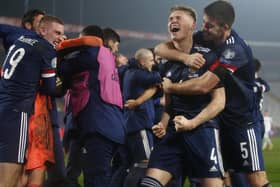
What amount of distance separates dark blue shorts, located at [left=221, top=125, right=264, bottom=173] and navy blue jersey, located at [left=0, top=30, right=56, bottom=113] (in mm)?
1352

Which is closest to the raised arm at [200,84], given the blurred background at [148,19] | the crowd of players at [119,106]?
the crowd of players at [119,106]

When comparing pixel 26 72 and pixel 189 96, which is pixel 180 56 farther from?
pixel 26 72

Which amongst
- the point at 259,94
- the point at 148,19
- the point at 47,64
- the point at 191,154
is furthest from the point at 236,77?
the point at 148,19

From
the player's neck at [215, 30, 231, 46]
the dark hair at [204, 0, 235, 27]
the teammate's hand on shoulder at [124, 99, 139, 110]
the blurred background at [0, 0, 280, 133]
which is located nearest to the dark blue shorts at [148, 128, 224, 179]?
Result: the player's neck at [215, 30, 231, 46]

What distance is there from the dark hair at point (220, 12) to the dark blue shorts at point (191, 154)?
Result: 2.44 ft

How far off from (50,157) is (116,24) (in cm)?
2232

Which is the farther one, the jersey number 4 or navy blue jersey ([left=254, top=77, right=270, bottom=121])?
navy blue jersey ([left=254, top=77, right=270, bottom=121])

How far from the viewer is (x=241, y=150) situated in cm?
455

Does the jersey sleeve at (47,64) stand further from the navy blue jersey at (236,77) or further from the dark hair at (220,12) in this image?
the dark hair at (220,12)

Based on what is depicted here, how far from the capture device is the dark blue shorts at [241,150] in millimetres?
4539

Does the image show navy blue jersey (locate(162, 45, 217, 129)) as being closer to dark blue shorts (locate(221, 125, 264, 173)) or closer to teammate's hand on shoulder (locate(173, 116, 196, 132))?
teammate's hand on shoulder (locate(173, 116, 196, 132))

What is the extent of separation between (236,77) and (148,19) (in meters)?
24.1

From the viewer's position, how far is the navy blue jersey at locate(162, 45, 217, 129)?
4.10 metres

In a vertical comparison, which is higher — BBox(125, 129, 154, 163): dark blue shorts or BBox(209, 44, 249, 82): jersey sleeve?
BBox(209, 44, 249, 82): jersey sleeve
